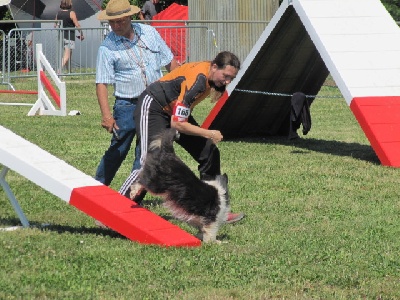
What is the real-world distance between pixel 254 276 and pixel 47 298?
4.08ft

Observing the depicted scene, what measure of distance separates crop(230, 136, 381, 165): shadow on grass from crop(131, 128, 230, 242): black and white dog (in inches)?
178

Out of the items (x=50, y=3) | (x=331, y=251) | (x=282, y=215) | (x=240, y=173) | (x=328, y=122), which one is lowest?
(x=50, y=3)

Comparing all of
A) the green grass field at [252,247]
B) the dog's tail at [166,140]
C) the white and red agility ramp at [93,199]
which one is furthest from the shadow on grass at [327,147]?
the white and red agility ramp at [93,199]

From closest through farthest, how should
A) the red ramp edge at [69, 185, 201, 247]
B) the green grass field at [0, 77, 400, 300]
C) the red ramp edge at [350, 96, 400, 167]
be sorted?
the green grass field at [0, 77, 400, 300]
the red ramp edge at [69, 185, 201, 247]
the red ramp edge at [350, 96, 400, 167]

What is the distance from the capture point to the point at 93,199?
6633 mm

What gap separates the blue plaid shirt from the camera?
779 centimetres

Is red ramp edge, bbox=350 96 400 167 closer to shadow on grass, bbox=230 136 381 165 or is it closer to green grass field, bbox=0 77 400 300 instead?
green grass field, bbox=0 77 400 300

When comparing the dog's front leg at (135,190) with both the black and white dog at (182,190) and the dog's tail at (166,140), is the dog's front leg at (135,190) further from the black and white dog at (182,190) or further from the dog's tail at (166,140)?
the black and white dog at (182,190)

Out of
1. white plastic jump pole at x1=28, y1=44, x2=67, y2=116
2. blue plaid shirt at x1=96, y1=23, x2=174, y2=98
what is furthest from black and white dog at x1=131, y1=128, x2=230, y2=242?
white plastic jump pole at x1=28, y1=44, x2=67, y2=116

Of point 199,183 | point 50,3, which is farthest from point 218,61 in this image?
point 50,3

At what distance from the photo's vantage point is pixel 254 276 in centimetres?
583

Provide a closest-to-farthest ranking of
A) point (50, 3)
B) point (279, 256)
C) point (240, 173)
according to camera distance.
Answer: point (279, 256), point (240, 173), point (50, 3)

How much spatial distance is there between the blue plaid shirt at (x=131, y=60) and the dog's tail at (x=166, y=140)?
95cm

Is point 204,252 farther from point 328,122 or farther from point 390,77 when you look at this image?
point 328,122
